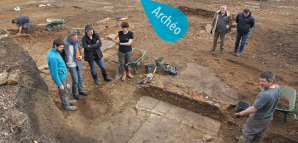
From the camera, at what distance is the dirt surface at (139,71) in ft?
12.6

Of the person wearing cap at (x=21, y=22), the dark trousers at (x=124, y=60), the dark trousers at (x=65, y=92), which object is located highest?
the person wearing cap at (x=21, y=22)

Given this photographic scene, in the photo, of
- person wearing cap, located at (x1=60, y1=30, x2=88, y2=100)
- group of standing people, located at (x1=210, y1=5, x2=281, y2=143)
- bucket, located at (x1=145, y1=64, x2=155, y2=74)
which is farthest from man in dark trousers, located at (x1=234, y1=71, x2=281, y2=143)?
person wearing cap, located at (x1=60, y1=30, x2=88, y2=100)

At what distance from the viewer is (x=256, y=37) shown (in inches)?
370

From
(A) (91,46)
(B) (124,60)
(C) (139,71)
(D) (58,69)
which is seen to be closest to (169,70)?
(C) (139,71)

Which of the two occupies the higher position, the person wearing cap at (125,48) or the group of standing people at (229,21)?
the group of standing people at (229,21)

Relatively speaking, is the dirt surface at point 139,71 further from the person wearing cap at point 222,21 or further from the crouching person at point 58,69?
the person wearing cap at point 222,21

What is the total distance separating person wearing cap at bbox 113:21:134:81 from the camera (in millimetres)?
5605

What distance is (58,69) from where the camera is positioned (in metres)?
4.26

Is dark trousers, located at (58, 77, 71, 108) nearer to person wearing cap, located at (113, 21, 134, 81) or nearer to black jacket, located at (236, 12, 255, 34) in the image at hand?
person wearing cap, located at (113, 21, 134, 81)

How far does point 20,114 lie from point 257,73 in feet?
20.2

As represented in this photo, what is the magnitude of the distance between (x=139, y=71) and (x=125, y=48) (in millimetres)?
1160

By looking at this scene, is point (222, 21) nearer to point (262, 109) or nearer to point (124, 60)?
point (124, 60)

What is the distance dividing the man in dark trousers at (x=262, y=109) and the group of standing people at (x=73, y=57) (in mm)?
3332

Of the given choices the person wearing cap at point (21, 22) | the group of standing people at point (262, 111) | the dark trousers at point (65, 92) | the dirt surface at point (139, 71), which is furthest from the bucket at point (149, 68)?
the person wearing cap at point (21, 22)
